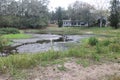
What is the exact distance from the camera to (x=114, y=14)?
4962 centimetres

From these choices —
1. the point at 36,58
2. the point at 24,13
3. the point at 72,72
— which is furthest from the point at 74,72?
the point at 24,13

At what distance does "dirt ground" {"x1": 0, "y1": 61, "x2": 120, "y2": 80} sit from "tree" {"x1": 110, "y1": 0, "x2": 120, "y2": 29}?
43.6 metres

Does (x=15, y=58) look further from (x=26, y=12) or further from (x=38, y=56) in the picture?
(x=26, y=12)

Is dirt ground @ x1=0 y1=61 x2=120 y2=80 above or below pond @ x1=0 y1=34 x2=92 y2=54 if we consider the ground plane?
above

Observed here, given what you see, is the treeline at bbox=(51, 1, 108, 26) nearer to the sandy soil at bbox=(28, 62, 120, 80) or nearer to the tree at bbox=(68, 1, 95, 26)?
the tree at bbox=(68, 1, 95, 26)

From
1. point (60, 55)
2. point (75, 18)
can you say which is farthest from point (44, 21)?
point (60, 55)

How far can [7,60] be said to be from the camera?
659 centimetres

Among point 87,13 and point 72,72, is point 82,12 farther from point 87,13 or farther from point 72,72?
point 72,72

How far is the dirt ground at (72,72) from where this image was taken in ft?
19.0

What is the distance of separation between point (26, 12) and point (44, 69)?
52006mm

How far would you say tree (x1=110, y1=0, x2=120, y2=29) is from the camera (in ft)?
161

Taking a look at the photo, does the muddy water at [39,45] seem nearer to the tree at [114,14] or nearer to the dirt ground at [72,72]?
the dirt ground at [72,72]

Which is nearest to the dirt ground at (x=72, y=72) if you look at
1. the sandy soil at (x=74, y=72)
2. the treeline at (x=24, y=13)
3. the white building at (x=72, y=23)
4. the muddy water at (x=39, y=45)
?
the sandy soil at (x=74, y=72)

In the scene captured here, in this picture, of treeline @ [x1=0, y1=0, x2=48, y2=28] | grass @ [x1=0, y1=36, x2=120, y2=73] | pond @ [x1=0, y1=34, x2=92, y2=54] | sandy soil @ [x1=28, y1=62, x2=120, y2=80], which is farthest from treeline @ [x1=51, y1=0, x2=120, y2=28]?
sandy soil @ [x1=28, y1=62, x2=120, y2=80]
